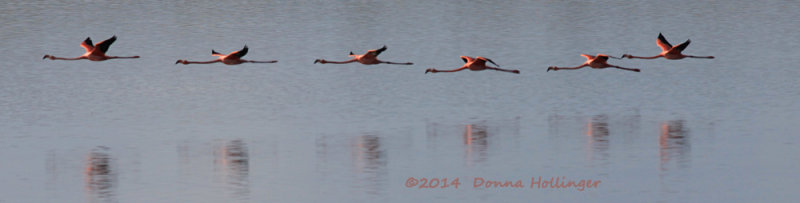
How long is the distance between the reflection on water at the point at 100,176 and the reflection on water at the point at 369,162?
6.44 m

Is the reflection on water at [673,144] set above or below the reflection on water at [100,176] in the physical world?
below

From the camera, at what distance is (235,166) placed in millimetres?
53844

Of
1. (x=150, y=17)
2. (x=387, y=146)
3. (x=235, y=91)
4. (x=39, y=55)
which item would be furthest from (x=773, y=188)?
(x=150, y=17)

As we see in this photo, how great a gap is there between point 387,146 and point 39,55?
3627 cm

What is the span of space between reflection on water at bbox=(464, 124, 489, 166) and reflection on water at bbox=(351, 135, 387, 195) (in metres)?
2.51

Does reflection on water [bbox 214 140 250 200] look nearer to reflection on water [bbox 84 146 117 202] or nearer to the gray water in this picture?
the gray water

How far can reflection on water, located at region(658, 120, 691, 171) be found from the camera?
177 feet

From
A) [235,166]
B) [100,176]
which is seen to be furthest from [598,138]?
[100,176]

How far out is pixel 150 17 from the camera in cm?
11081

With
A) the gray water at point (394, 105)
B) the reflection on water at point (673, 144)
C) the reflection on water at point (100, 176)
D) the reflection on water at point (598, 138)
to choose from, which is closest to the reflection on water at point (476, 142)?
the gray water at point (394, 105)

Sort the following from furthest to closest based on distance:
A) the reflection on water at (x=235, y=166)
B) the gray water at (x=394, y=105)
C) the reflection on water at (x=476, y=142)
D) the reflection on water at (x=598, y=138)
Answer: the reflection on water at (x=598, y=138)
the reflection on water at (x=476, y=142)
the gray water at (x=394, y=105)
the reflection on water at (x=235, y=166)

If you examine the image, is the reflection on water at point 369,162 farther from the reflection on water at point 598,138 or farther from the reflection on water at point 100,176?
the reflection on water at point 100,176

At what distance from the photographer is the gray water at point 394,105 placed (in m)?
50.9

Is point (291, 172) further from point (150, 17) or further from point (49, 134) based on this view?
point (150, 17)
